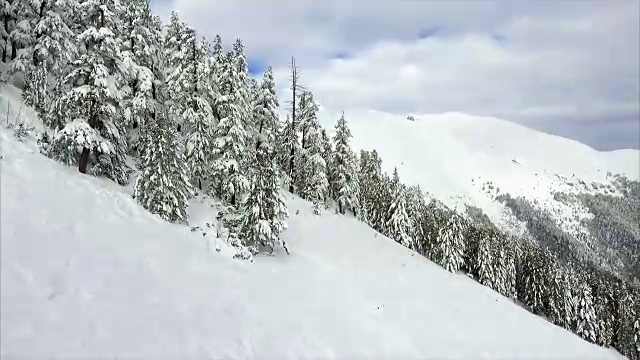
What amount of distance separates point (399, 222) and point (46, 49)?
43.7m

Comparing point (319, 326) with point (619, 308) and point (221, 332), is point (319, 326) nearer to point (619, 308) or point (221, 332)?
point (221, 332)

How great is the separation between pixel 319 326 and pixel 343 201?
2940 centimetres

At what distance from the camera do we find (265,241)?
22.6m

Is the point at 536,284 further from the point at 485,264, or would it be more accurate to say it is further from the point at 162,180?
the point at 162,180

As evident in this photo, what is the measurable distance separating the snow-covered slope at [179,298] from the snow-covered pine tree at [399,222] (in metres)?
30.6

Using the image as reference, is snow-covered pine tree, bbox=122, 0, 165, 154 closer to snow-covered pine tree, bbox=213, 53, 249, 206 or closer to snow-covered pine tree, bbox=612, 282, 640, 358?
snow-covered pine tree, bbox=213, 53, 249, 206

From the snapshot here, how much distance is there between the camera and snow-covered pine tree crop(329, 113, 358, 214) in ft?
149

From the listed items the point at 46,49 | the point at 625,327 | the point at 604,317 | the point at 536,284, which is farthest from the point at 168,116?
the point at 604,317

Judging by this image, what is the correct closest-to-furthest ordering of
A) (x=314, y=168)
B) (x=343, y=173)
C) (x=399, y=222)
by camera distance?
1. (x=314, y=168)
2. (x=343, y=173)
3. (x=399, y=222)

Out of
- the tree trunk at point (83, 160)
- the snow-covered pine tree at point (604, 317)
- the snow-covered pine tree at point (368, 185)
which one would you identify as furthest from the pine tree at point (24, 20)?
the snow-covered pine tree at point (604, 317)

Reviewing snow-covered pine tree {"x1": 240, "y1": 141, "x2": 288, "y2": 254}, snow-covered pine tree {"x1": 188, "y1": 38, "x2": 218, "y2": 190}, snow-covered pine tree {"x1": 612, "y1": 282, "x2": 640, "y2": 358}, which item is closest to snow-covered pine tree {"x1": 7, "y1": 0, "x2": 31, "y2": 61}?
snow-covered pine tree {"x1": 188, "y1": 38, "x2": 218, "y2": 190}

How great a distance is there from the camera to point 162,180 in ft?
66.9

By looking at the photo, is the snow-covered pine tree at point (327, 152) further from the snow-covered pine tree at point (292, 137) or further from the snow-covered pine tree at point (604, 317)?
the snow-covered pine tree at point (604, 317)

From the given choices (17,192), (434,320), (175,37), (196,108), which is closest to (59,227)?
(17,192)
